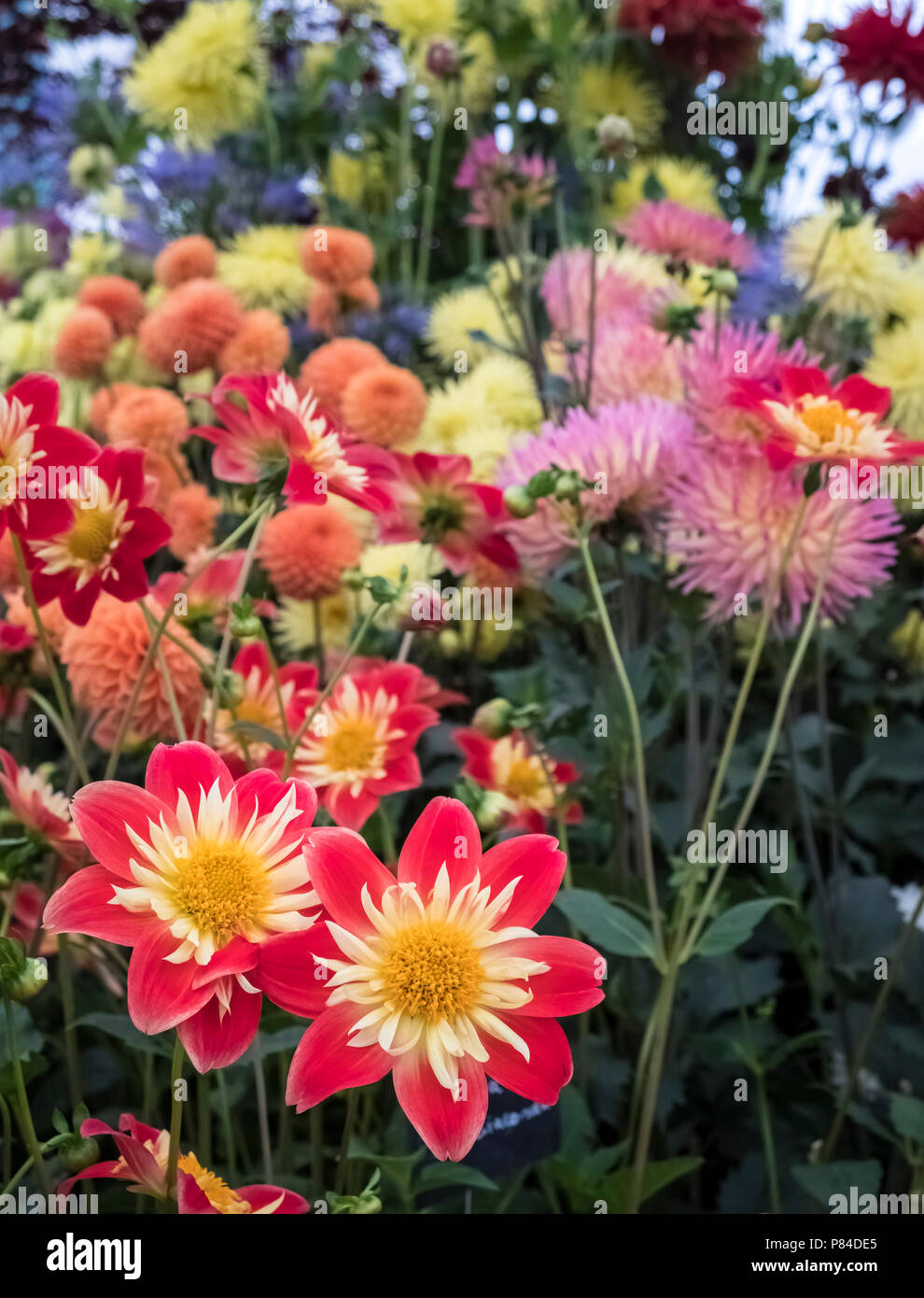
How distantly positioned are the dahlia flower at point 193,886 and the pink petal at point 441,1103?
0.05 m

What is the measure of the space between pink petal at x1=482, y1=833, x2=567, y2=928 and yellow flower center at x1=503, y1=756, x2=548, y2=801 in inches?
10.6

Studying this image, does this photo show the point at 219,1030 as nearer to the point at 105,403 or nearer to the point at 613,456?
the point at 613,456

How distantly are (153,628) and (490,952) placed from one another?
0.70ft

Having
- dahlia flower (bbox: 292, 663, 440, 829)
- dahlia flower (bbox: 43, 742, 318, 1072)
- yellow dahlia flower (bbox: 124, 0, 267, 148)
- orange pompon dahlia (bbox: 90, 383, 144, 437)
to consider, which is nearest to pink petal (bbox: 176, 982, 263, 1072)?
dahlia flower (bbox: 43, 742, 318, 1072)

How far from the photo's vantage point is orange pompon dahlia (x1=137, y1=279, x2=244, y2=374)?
2.60 ft

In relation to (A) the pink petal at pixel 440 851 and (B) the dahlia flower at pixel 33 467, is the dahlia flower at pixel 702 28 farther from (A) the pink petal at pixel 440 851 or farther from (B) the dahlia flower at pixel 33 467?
(A) the pink petal at pixel 440 851

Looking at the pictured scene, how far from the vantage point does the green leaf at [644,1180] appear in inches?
19.4

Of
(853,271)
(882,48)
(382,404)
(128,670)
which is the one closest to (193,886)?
(128,670)

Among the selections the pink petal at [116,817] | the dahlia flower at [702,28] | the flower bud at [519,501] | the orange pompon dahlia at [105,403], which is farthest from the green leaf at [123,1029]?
the dahlia flower at [702,28]

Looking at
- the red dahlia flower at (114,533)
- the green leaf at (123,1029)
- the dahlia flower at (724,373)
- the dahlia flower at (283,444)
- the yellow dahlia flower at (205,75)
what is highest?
the yellow dahlia flower at (205,75)

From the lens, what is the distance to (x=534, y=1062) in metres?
0.34

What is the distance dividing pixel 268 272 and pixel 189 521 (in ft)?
1.29

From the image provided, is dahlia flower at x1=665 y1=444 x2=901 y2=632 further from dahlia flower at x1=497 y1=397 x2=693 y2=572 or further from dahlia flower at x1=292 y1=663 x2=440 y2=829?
dahlia flower at x1=292 y1=663 x2=440 y2=829
